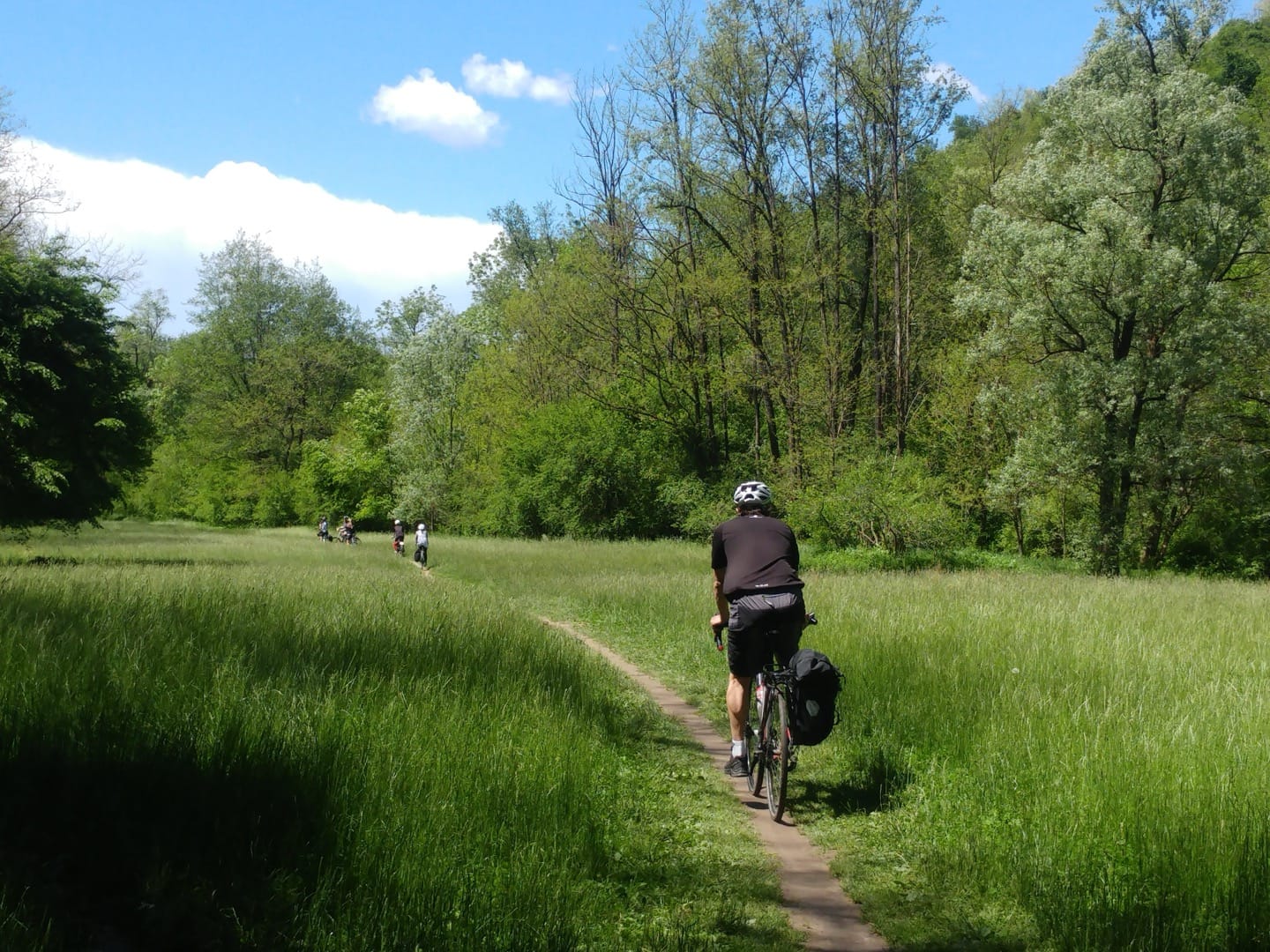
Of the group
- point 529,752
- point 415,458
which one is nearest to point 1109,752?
point 529,752

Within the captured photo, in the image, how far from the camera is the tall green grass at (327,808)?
3.84 meters

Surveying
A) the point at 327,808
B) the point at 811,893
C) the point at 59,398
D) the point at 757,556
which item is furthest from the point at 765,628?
the point at 59,398

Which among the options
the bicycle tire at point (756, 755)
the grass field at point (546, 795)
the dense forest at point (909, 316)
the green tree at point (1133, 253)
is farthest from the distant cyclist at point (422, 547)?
the bicycle tire at point (756, 755)

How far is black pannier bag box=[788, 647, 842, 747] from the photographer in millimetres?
5852

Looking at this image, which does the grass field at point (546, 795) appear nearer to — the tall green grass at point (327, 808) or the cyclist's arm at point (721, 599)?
the tall green grass at point (327, 808)

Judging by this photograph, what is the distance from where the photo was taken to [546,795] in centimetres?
548

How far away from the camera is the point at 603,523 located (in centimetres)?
4484

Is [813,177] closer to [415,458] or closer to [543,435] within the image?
[543,435]

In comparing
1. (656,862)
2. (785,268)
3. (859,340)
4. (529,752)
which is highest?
(785,268)

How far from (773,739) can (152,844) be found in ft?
12.9

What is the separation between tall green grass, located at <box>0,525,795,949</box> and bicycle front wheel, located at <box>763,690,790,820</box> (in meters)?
0.31

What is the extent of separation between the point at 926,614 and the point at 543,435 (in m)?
36.0

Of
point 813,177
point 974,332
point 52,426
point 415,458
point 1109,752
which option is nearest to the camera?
point 1109,752

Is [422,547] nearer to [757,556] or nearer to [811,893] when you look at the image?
[757,556]
